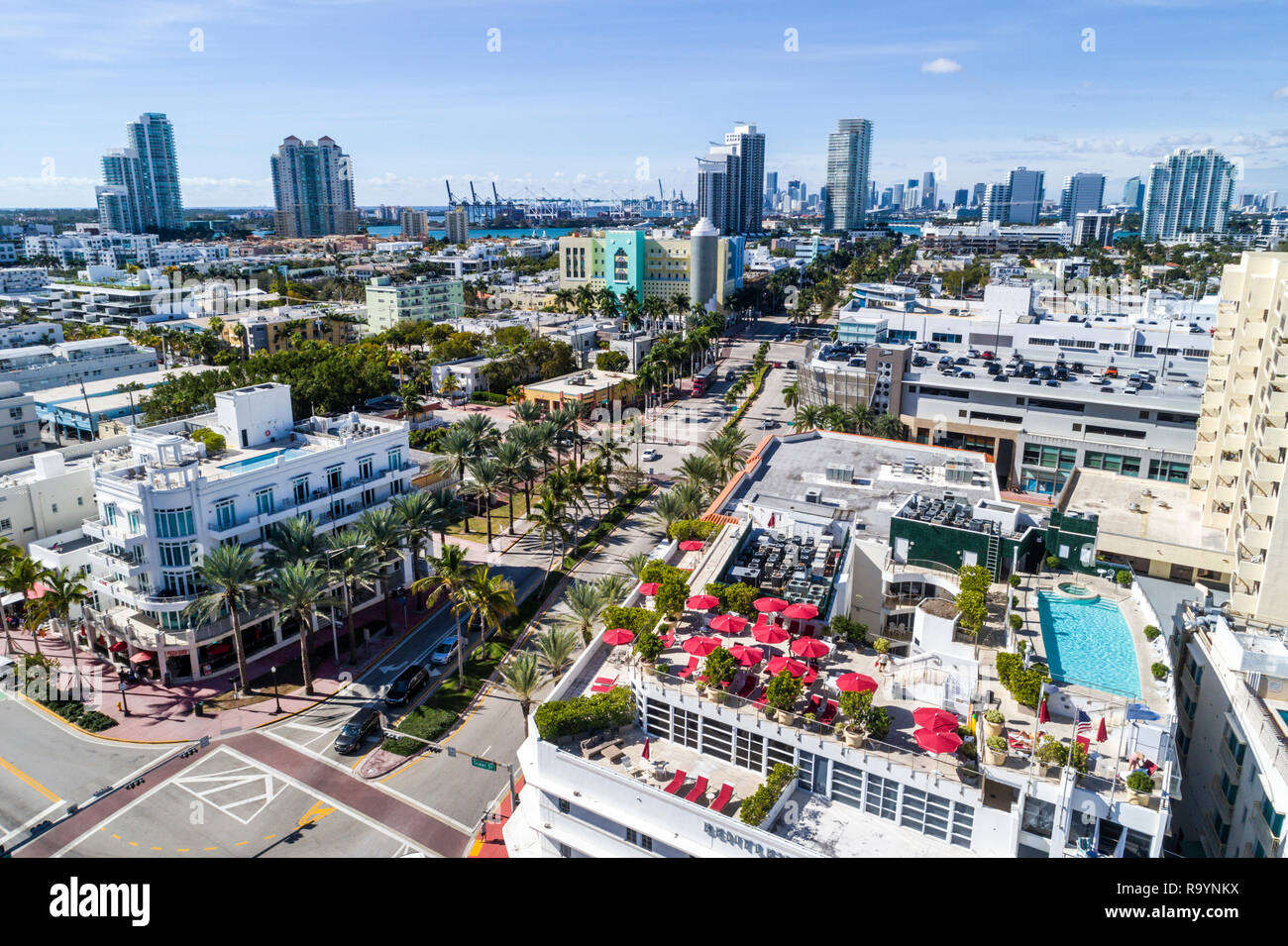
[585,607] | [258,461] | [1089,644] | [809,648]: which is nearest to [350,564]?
[258,461]

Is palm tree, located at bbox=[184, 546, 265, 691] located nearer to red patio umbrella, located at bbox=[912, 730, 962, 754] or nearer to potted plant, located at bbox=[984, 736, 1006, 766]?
red patio umbrella, located at bbox=[912, 730, 962, 754]

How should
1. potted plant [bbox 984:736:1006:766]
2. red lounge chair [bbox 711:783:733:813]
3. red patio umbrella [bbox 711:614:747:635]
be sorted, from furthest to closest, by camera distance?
red patio umbrella [bbox 711:614:747:635], red lounge chair [bbox 711:783:733:813], potted plant [bbox 984:736:1006:766]

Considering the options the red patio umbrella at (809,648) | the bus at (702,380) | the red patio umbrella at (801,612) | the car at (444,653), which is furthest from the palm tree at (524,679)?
the bus at (702,380)

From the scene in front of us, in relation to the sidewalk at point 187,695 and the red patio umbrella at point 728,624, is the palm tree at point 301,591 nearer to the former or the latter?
the sidewalk at point 187,695

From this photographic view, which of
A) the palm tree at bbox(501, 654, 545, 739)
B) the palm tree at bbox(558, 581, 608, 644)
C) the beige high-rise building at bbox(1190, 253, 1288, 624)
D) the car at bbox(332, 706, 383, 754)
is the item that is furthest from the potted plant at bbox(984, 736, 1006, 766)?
the car at bbox(332, 706, 383, 754)

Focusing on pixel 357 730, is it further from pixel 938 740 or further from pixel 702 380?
pixel 702 380
